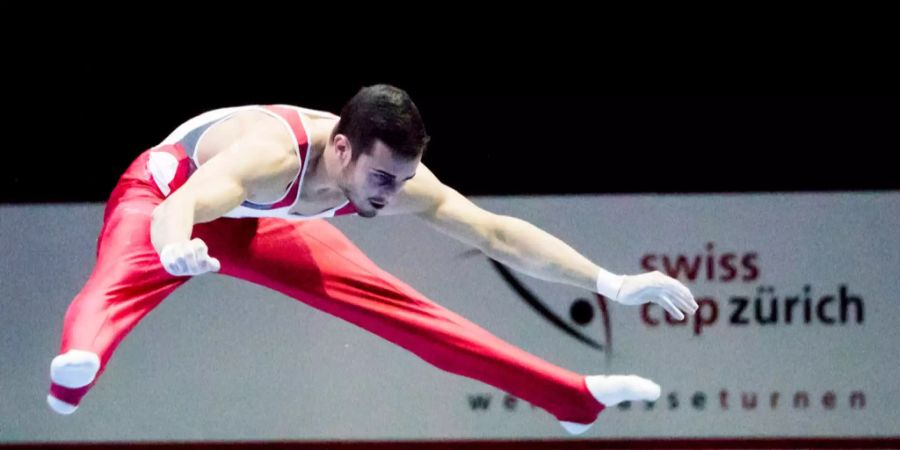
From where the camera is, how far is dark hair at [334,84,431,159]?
7.78ft

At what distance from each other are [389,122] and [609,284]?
2.03 feet

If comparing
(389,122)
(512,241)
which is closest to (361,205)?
(389,122)

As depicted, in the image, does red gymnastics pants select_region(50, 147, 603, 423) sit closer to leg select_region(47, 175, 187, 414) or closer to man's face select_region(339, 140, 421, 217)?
leg select_region(47, 175, 187, 414)

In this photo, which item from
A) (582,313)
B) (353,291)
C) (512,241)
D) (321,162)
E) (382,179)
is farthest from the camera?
(582,313)

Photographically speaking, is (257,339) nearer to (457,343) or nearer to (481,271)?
(481,271)

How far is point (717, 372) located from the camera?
13.5 feet

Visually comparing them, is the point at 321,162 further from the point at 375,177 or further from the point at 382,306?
the point at 382,306

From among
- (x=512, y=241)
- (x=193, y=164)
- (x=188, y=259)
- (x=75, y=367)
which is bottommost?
(x=75, y=367)

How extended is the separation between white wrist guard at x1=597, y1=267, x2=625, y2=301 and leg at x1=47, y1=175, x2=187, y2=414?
36.2 inches

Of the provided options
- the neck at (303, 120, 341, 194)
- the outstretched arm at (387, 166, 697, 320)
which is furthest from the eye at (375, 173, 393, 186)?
the outstretched arm at (387, 166, 697, 320)

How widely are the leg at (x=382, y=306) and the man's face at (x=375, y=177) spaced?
0.35 meters

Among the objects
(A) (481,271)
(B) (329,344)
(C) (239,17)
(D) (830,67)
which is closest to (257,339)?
(B) (329,344)

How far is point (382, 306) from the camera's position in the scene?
2842mm

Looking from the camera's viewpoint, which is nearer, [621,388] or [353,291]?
[621,388]
